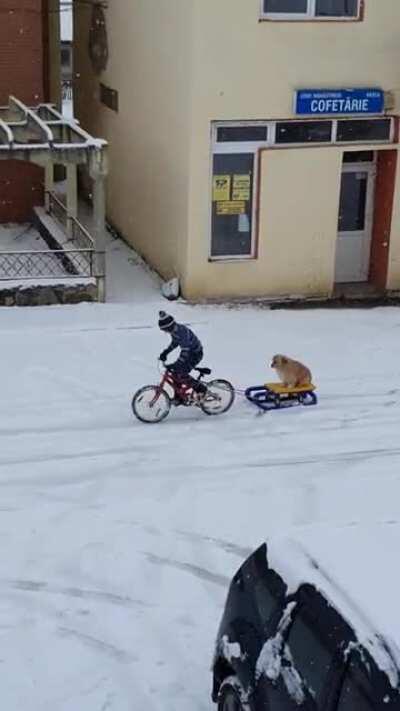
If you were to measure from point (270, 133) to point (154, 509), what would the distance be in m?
8.07

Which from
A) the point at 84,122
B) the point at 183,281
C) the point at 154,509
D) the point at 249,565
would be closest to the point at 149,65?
the point at 183,281

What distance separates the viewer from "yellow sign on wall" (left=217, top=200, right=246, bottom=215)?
1694 centimetres

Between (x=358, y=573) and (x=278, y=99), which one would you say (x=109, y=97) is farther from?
(x=358, y=573)

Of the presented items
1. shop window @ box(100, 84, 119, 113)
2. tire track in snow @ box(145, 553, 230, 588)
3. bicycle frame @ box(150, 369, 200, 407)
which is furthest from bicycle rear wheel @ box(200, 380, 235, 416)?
shop window @ box(100, 84, 119, 113)

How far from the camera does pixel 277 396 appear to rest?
42.2 feet

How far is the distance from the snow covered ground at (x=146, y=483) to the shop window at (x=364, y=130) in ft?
9.33

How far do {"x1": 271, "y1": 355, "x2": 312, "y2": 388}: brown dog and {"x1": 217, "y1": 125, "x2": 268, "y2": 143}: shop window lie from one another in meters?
5.03

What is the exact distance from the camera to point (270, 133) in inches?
657

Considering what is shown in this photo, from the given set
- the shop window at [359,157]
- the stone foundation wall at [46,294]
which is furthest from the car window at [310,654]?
the shop window at [359,157]

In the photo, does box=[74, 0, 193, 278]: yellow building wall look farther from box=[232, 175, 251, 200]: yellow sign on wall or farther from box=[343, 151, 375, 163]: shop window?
box=[343, 151, 375, 163]: shop window

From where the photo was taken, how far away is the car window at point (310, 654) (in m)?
5.66

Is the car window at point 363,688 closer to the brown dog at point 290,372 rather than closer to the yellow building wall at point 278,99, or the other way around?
the brown dog at point 290,372

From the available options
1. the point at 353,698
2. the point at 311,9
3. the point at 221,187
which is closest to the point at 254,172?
the point at 221,187

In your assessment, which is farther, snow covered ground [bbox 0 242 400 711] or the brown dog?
the brown dog
